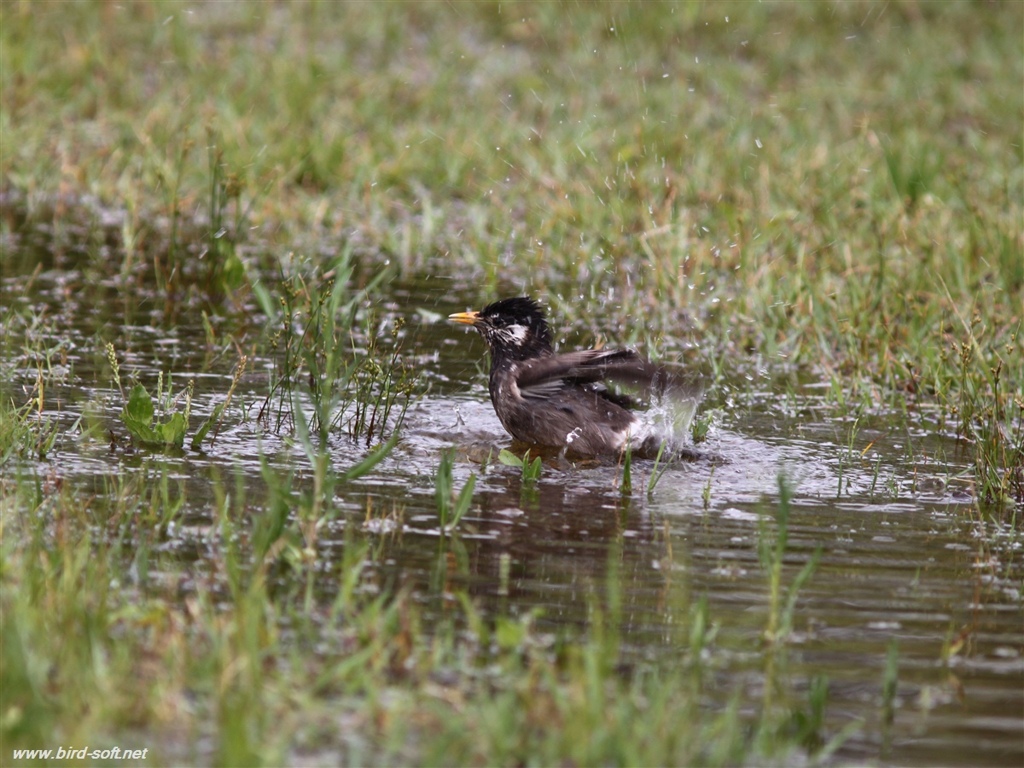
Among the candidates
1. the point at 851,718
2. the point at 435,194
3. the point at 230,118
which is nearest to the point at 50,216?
the point at 230,118

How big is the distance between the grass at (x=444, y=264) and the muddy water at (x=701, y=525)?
103 millimetres

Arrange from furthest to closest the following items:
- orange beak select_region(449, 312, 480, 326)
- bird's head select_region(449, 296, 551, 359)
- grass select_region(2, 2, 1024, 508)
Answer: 1. grass select_region(2, 2, 1024, 508)
2. orange beak select_region(449, 312, 480, 326)
3. bird's head select_region(449, 296, 551, 359)

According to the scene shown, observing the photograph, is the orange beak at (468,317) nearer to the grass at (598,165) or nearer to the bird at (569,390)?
the bird at (569,390)

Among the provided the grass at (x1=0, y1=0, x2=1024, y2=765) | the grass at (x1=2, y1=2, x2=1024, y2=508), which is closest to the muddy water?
the grass at (x1=0, y1=0, x2=1024, y2=765)

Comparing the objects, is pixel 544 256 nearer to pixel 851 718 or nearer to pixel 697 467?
pixel 697 467

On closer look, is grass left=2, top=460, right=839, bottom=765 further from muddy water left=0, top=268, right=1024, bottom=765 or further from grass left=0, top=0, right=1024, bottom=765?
muddy water left=0, top=268, right=1024, bottom=765

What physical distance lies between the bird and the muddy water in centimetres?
20

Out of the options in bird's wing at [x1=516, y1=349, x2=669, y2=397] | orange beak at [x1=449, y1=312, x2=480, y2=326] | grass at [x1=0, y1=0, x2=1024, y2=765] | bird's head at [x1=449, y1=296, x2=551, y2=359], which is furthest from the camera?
orange beak at [x1=449, y1=312, x2=480, y2=326]

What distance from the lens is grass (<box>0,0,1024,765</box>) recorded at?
12.0 feet

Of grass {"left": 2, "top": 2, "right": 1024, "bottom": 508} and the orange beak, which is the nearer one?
the orange beak

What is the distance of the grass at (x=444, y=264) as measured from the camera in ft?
12.0

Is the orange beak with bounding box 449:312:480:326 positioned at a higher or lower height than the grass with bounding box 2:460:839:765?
higher

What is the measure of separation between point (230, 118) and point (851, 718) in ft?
28.5

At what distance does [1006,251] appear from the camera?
30.0 ft
